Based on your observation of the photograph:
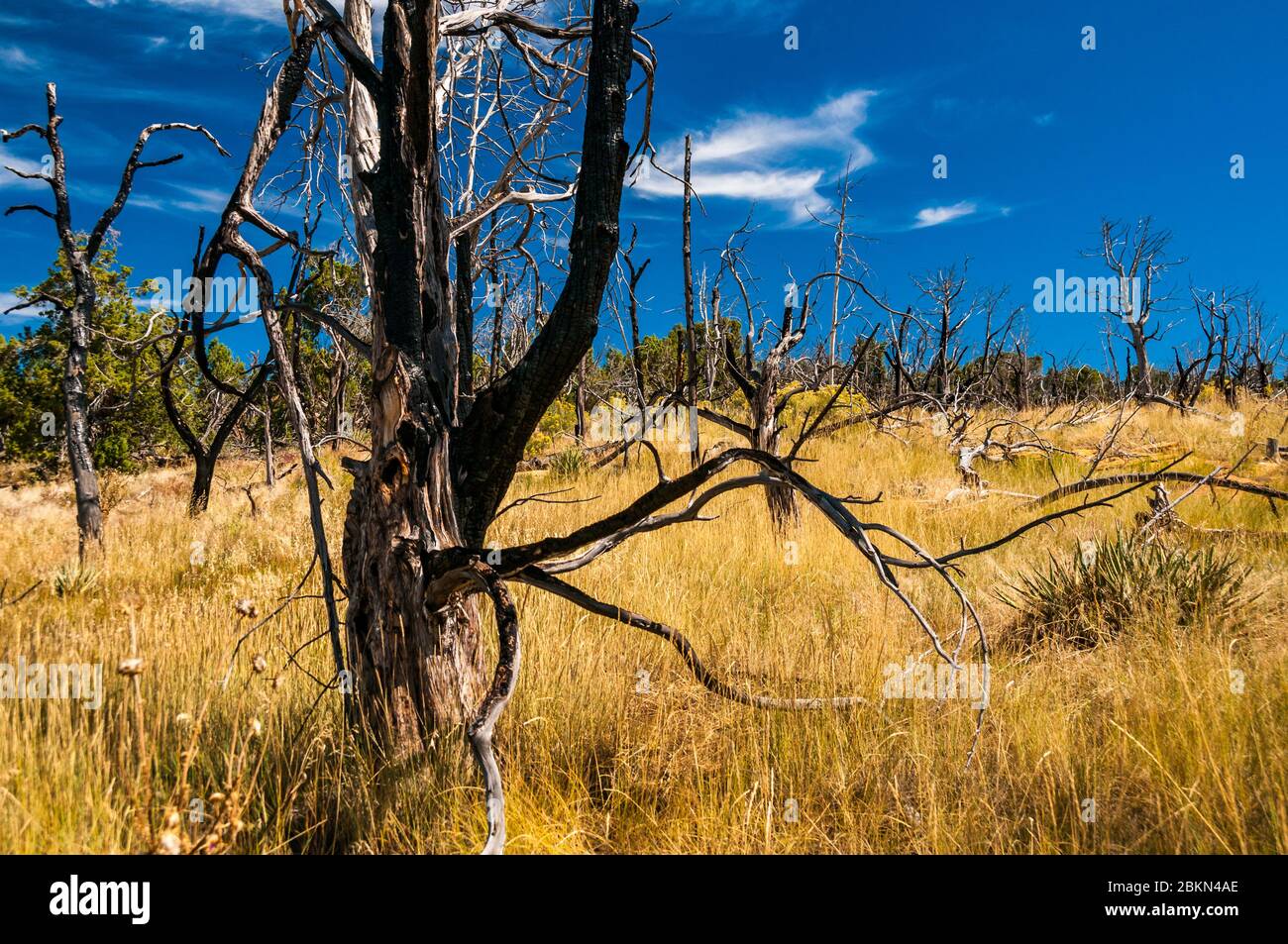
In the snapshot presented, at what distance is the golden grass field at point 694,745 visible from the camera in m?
2.13

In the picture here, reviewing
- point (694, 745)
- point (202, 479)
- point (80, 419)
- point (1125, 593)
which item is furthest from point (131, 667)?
point (202, 479)

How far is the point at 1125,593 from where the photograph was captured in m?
4.41

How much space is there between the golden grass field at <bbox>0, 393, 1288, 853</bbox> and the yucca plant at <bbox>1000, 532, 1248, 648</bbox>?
0.52 ft

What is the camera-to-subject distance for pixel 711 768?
2.62 meters

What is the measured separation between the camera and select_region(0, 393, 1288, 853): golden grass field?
2127 millimetres

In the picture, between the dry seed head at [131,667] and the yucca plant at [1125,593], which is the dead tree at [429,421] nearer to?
the dry seed head at [131,667]

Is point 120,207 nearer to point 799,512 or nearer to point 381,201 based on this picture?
point 381,201

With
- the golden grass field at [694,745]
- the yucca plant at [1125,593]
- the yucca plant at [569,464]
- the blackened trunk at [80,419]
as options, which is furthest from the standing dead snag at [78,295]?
the yucca plant at [1125,593]

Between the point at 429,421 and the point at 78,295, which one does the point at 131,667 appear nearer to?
the point at 429,421

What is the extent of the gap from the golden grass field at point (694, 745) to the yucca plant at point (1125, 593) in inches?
6.2

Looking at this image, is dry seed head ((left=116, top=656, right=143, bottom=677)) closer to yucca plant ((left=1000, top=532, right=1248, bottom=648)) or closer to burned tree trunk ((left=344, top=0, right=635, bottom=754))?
burned tree trunk ((left=344, top=0, right=635, bottom=754))

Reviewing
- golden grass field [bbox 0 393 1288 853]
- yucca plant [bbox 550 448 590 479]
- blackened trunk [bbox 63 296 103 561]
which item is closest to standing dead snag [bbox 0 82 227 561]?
blackened trunk [bbox 63 296 103 561]
